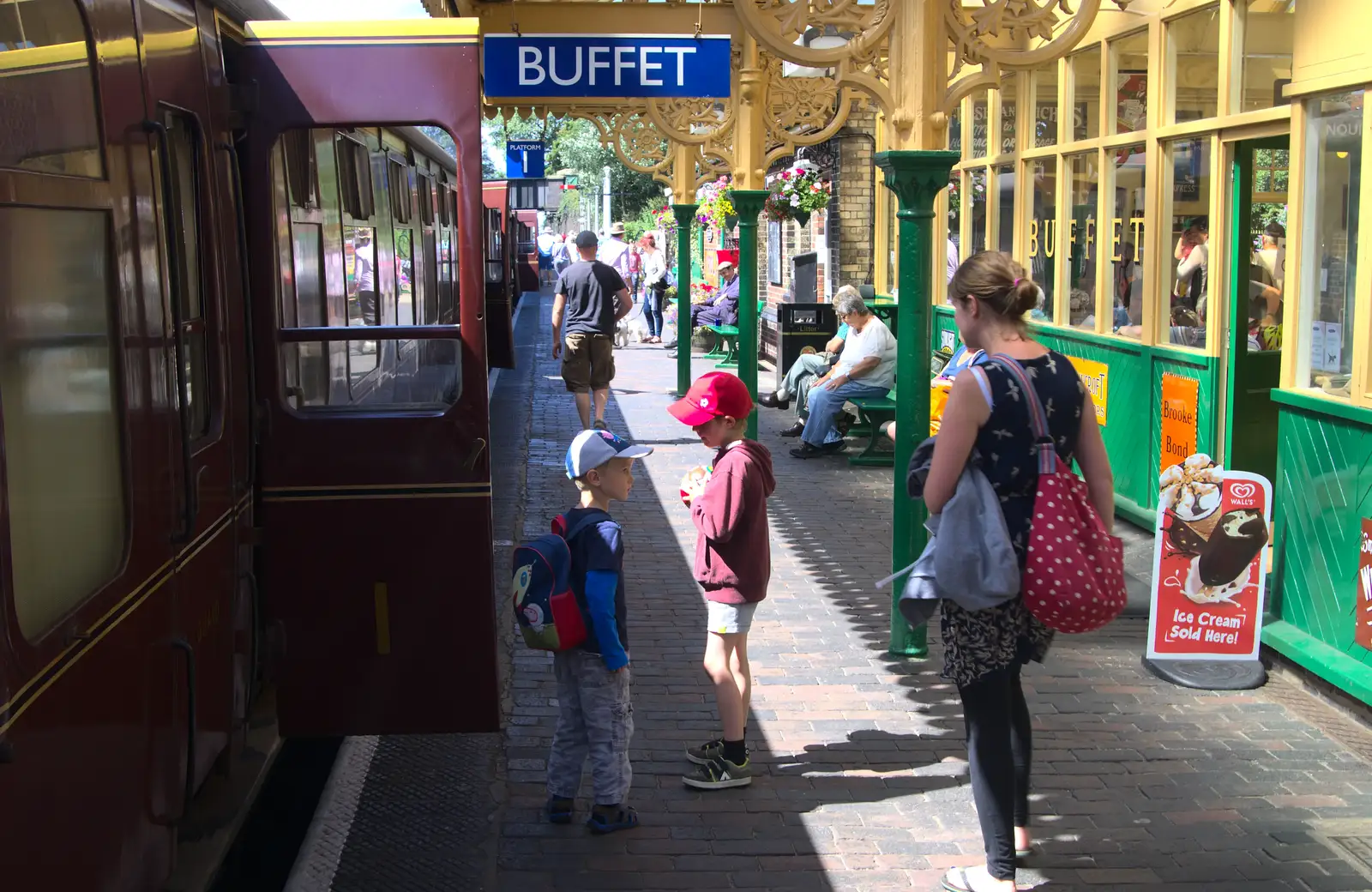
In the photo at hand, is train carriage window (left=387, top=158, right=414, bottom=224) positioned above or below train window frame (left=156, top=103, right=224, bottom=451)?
above

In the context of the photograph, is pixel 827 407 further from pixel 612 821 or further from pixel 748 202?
pixel 612 821

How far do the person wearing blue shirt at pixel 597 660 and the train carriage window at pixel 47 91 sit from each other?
1731 millimetres

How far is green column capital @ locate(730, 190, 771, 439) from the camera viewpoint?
11.4 m

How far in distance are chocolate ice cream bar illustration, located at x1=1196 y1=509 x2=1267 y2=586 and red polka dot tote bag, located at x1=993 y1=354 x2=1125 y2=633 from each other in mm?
2474

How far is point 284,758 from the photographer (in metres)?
5.69

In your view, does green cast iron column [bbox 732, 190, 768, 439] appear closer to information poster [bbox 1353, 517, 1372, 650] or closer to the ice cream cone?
the ice cream cone

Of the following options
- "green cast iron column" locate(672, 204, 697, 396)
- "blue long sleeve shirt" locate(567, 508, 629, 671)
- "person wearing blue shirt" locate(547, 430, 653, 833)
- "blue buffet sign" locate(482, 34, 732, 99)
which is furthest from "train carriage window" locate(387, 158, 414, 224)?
"green cast iron column" locate(672, 204, 697, 396)

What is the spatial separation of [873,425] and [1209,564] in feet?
19.9

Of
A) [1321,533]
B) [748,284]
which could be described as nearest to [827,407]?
[748,284]

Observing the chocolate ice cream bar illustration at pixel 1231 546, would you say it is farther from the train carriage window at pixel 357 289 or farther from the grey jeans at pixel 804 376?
the grey jeans at pixel 804 376

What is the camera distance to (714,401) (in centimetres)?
474

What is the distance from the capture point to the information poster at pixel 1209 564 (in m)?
6.14

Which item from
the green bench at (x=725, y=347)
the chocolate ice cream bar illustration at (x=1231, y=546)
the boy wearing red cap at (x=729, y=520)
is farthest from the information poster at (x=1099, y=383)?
the green bench at (x=725, y=347)

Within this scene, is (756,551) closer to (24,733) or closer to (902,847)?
(902,847)
